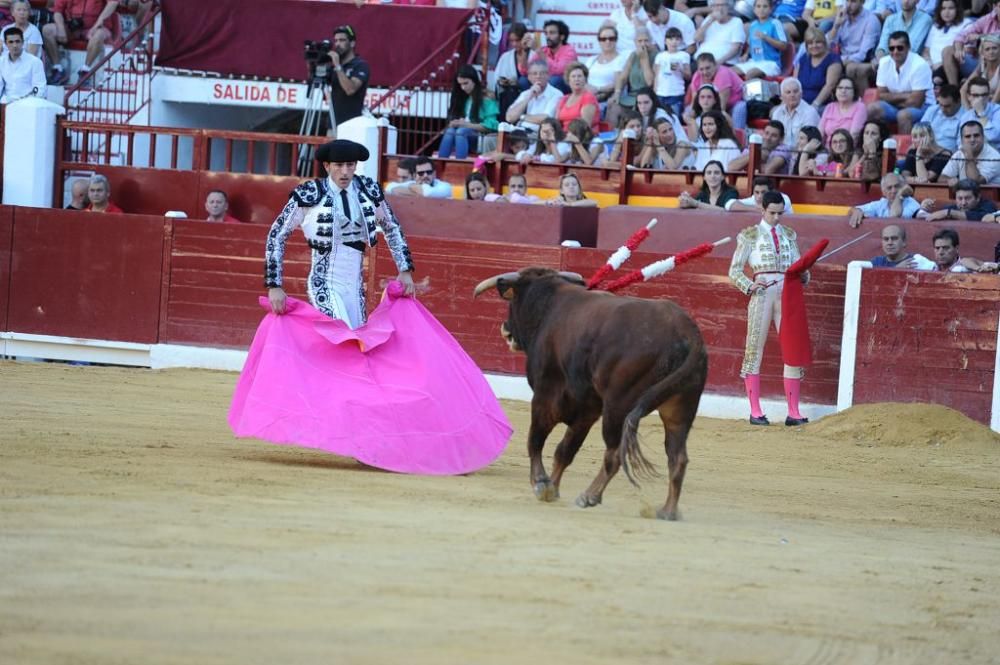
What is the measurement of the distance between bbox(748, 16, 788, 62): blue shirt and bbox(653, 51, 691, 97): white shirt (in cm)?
58

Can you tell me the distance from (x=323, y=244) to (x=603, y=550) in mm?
2601

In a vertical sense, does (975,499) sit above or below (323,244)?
below

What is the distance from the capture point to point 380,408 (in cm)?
647

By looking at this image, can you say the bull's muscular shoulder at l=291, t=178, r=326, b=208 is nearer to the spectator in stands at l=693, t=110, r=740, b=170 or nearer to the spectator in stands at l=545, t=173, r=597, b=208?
the spectator in stands at l=545, t=173, r=597, b=208

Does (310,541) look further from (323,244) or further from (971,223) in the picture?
(971,223)

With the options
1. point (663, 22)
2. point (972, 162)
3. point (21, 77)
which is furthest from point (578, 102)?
point (21, 77)

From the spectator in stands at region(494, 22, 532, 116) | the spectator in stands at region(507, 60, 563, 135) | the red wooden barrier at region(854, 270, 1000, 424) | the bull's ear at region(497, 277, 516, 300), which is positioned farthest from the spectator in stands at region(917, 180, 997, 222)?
the bull's ear at region(497, 277, 516, 300)

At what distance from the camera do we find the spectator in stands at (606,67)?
12.7m

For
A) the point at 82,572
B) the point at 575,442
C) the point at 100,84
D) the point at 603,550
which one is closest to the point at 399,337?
the point at 575,442

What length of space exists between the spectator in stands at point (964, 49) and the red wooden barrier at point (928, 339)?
2292mm

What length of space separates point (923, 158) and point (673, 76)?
8.28 feet

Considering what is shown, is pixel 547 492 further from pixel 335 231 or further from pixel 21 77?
pixel 21 77

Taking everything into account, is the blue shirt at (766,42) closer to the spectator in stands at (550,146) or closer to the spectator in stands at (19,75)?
the spectator in stands at (550,146)

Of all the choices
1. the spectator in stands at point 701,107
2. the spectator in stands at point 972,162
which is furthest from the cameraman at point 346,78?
the spectator in stands at point 972,162
